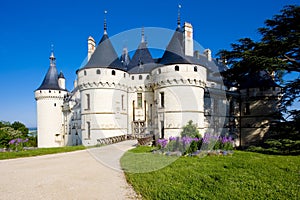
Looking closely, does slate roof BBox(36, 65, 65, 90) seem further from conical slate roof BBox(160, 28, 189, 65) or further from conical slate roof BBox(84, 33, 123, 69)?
conical slate roof BBox(160, 28, 189, 65)

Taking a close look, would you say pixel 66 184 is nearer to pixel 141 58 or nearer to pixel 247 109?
pixel 141 58

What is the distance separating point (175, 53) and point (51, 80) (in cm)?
1938

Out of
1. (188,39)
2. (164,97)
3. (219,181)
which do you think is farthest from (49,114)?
(219,181)

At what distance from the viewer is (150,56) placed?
22656 millimetres

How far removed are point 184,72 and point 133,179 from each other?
12.4 m

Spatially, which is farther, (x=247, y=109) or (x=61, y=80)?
(x=61, y=80)

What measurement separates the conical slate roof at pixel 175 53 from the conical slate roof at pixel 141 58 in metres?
4.38

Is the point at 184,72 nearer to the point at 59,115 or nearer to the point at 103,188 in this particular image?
the point at 103,188

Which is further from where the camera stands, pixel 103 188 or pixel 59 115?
pixel 59 115

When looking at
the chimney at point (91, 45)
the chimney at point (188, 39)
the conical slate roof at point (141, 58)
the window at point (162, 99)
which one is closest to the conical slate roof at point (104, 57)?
the chimney at point (91, 45)

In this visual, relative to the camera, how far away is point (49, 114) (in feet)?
90.1

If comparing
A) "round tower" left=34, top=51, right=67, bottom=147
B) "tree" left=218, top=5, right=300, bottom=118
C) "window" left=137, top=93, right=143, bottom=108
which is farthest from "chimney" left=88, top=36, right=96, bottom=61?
"tree" left=218, top=5, right=300, bottom=118

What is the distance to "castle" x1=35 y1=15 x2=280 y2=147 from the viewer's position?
16.8 metres

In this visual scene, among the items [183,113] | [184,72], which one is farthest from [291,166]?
[184,72]
